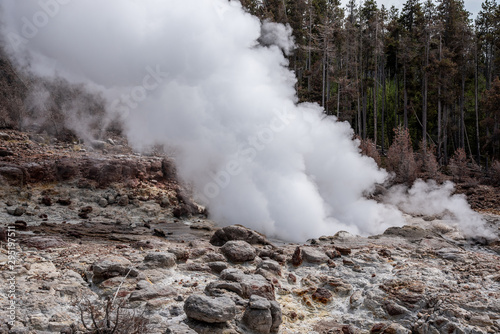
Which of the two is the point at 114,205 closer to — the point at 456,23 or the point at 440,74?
the point at 440,74

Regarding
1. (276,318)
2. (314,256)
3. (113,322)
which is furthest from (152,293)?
(314,256)

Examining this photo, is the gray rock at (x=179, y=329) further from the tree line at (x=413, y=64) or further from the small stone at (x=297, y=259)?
the tree line at (x=413, y=64)

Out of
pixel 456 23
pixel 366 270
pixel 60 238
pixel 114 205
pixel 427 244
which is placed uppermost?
pixel 456 23

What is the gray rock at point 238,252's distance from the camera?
6953 mm

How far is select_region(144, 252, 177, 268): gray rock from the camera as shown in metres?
6.12

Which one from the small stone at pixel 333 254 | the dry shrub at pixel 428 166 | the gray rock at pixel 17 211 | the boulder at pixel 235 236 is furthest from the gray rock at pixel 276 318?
the dry shrub at pixel 428 166

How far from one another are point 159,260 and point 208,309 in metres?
1.93

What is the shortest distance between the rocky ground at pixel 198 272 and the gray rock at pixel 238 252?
0.06ft

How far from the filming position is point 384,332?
16.3 feet

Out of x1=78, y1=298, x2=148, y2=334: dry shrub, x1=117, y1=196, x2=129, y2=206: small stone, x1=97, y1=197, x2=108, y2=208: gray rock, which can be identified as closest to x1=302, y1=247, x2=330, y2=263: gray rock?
x1=78, y1=298, x2=148, y2=334: dry shrub

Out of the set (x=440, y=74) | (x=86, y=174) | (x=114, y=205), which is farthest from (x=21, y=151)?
(x=440, y=74)

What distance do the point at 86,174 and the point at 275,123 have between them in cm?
589

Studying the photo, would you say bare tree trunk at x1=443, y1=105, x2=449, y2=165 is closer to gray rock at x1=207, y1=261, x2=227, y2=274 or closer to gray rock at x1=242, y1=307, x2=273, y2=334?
gray rock at x1=207, y1=261, x2=227, y2=274

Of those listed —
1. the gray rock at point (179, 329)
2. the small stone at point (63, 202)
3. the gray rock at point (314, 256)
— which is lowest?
the gray rock at point (179, 329)
